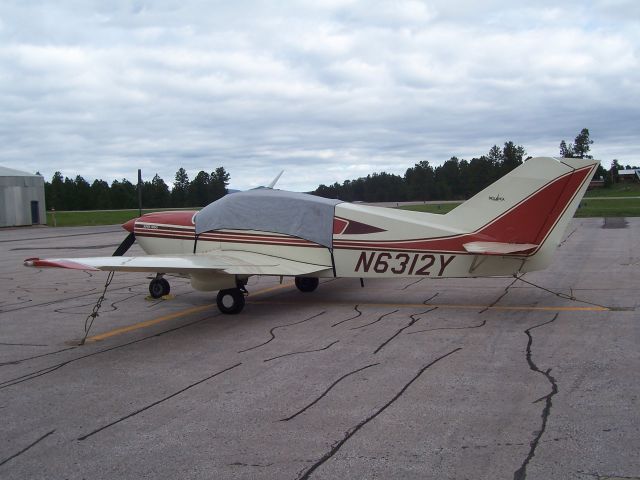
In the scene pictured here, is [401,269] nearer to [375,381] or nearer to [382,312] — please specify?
[382,312]

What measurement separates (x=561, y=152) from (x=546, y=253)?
91277 mm

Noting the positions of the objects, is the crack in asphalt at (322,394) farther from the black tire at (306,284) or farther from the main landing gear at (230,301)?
the black tire at (306,284)

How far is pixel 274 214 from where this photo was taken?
39.0 feet

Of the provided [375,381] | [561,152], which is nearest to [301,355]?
[375,381]

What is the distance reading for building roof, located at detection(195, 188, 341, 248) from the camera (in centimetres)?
1154

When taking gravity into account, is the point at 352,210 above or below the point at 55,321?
above

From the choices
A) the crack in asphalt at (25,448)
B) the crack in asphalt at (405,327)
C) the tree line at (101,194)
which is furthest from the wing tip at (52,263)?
the tree line at (101,194)

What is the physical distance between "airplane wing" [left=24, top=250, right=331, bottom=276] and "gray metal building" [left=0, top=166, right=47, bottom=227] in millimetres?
37493

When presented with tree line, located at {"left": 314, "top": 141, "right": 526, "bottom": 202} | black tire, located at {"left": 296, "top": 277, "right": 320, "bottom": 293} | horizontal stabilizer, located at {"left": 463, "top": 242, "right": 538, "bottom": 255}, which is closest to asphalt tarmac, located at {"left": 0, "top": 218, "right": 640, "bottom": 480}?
black tire, located at {"left": 296, "top": 277, "right": 320, "bottom": 293}

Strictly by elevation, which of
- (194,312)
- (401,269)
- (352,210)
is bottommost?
(194,312)

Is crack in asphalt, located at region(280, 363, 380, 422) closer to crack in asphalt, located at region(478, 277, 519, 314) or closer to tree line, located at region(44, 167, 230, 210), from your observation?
crack in asphalt, located at region(478, 277, 519, 314)

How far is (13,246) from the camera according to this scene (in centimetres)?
2719

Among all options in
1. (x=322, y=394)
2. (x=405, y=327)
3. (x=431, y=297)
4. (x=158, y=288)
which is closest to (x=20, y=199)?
(x=158, y=288)

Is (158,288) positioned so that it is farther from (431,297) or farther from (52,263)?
(431,297)
